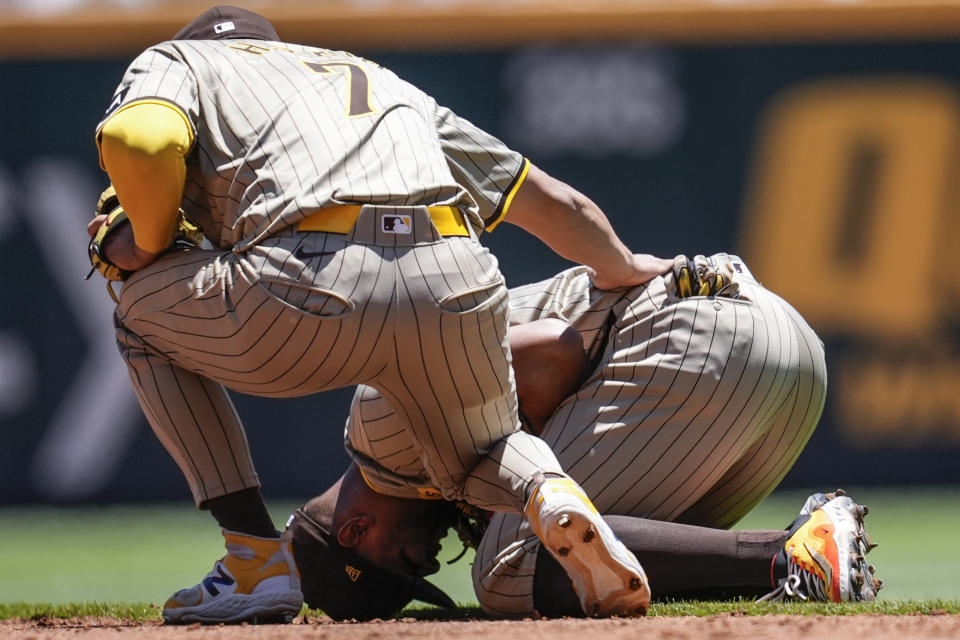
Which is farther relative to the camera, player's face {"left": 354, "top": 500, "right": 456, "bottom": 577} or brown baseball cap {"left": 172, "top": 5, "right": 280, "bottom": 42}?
player's face {"left": 354, "top": 500, "right": 456, "bottom": 577}

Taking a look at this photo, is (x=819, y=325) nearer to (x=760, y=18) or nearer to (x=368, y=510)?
(x=760, y=18)

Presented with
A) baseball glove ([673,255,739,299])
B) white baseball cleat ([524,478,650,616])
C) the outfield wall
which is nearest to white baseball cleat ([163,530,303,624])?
white baseball cleat ([524,478,650,616])

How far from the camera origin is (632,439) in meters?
2.86

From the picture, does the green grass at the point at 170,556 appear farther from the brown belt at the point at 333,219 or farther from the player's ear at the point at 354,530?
the brown belt at the point at 333,219

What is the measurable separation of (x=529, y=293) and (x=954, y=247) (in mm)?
4070

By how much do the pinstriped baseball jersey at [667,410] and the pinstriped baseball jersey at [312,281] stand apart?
1.12ft

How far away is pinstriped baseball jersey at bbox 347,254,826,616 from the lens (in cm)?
285

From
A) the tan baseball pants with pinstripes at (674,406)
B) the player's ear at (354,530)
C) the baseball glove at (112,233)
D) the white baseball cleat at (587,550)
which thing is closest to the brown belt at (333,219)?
the baseball glove at (112,233)

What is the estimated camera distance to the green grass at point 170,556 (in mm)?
3158

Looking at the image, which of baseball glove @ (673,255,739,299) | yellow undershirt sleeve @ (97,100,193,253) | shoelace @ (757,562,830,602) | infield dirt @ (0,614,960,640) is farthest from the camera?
baseball glove @ (673,255,739,299)

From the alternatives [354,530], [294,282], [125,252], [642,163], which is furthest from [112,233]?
[642,163]

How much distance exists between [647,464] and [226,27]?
130cm

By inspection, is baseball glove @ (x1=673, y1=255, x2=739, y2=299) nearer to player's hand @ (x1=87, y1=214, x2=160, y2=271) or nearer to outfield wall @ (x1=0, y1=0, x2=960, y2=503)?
player's hand @ (x1=87, y1=214, x2=160, y2=271)

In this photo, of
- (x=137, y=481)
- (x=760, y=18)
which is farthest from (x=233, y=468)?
(x=760, y=18)
